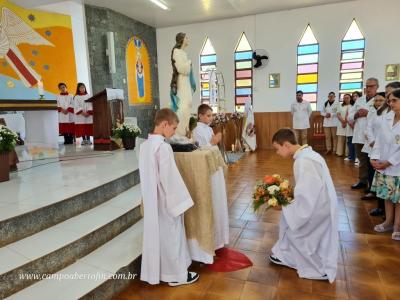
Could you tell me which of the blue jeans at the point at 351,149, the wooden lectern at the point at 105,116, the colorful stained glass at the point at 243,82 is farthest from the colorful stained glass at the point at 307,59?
the wooden lectern at the point at 105,116

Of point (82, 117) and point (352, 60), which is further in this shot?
point (352, 60)

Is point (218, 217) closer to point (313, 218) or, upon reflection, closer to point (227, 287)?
point (227, 287)

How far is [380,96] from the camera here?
12.1 feet

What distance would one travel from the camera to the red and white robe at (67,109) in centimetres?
667

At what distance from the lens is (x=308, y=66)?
8562 mm

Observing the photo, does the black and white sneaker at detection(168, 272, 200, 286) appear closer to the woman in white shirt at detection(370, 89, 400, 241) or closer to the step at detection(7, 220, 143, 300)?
the step at detection(7, 220, 143, 300)

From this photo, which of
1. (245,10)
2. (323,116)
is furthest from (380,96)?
(245,10)

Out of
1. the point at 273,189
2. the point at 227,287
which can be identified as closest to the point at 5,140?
the point at 227,287

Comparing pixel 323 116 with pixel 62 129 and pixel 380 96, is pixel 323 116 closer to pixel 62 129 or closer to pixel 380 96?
pixel 380 96

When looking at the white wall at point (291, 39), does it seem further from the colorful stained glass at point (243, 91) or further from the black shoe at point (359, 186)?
the black shoe at point (359, 186)

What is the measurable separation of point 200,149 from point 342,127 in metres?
5.69

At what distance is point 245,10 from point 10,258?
836cm

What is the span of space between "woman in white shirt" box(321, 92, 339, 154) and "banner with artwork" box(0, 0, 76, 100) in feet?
22.1

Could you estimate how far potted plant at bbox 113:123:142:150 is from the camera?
5.61 m
